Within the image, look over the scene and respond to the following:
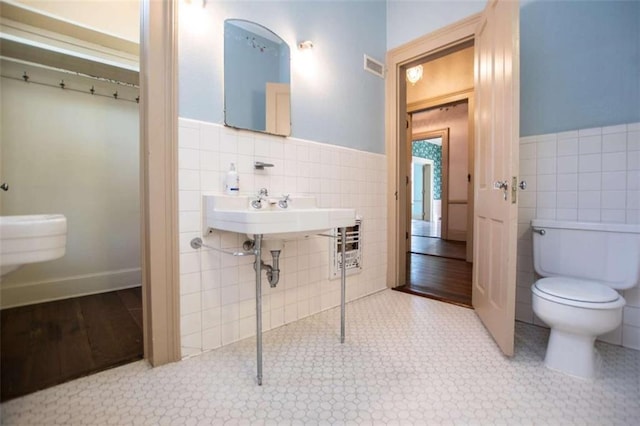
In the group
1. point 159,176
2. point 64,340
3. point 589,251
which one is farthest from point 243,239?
point 589,251

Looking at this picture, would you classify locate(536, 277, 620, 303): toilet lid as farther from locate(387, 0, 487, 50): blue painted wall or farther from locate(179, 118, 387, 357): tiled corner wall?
locate(387, 0, 487, 50): blue painted wall

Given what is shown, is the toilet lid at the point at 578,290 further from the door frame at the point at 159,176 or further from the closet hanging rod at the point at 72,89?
the closet hanging rod at the point at 72,89

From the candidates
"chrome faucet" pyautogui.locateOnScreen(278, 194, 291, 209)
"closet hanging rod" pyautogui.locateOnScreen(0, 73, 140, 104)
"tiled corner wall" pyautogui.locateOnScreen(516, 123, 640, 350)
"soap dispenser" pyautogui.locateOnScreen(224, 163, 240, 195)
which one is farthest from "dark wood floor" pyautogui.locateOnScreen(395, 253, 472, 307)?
A: "closet hanging rod" pyautogui.locateOnScreen(0, 73, 140, 104)

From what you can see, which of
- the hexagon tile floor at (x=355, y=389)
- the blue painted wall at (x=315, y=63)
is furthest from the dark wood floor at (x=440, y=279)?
the blue painted wall at (x=315, y=63)

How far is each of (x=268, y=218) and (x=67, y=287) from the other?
2.25m

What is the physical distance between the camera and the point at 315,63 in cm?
201

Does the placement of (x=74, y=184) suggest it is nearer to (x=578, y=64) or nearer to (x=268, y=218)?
(x=268, y=218)

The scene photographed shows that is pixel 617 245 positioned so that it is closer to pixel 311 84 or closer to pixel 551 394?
pixel 551 394

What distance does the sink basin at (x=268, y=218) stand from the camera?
45.8 inches

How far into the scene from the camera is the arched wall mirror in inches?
63.1

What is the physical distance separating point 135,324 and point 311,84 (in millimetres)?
1992

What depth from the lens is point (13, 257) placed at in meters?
0.84

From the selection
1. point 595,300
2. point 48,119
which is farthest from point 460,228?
point 48,119

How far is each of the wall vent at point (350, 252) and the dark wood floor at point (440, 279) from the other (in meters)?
0.59
